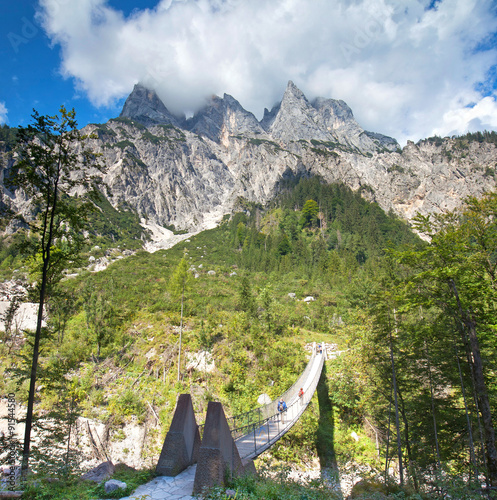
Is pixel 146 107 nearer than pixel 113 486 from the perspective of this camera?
No

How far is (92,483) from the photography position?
7.12 m

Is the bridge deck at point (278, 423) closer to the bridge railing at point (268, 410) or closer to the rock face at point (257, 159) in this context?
the bridge railing at point (268, 410)

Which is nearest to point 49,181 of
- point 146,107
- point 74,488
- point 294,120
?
point 74,488

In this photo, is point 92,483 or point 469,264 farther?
point 469,264

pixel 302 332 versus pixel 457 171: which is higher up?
pixel 457 171

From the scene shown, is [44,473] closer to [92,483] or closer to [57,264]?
[92,483]

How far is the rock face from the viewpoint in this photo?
101500 mm

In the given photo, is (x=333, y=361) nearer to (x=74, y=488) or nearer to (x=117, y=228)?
(x=74, y=488)

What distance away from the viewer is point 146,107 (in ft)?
530

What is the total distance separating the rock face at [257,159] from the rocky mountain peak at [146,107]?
560 millimetres

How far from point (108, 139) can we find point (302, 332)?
13176cm

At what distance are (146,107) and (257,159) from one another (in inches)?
3415

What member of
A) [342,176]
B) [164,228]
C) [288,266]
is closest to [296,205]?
[342,176]

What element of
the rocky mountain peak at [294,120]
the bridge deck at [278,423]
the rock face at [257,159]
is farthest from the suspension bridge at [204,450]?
the rocky mountain peak at [294,120]
